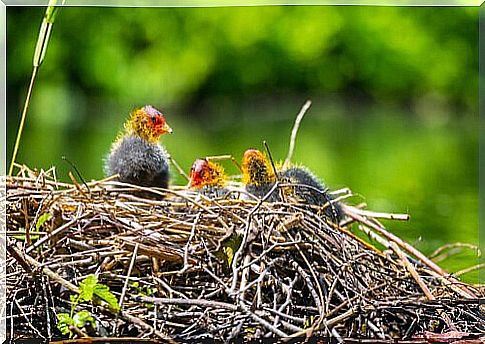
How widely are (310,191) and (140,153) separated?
0.43m

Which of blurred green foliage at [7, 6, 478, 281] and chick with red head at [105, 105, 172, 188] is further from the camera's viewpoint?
blurred green foliage at [7, 6, 478, 281]

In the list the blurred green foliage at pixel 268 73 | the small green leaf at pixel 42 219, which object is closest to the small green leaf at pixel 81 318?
the small green leaf at pixel 42 219

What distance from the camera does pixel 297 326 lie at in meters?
1.44

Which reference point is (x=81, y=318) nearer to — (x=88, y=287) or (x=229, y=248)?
(x=88, y=287)

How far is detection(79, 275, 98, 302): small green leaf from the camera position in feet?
4.72

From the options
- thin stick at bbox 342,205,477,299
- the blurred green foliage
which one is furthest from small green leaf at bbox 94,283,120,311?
the blurred green foliage

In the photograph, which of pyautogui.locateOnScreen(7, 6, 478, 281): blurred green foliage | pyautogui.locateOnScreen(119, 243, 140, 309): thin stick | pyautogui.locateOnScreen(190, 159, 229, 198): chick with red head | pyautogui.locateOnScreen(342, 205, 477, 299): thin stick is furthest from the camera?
pyautogui.locateOnScreen(7, 6, 478, 281): blurred green foliage

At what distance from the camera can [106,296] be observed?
4.70ft

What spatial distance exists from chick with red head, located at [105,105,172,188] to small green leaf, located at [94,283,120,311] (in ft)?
2.21

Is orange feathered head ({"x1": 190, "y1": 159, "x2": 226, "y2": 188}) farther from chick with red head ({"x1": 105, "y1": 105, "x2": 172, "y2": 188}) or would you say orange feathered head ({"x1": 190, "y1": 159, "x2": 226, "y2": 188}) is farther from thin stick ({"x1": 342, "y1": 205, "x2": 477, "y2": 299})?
thin stick ({"x1": 342, "y1": 205, "x2": 477, "y2": 299})

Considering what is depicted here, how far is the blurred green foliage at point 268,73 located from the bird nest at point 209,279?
621 cm

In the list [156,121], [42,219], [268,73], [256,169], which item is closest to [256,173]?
[256,169]

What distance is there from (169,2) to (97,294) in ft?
1.58

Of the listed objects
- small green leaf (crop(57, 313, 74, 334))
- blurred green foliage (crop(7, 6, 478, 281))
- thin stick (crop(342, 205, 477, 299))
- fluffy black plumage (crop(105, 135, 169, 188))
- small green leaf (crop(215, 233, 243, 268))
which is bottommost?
small green leaf (crop(57, 313, 74, 334))
